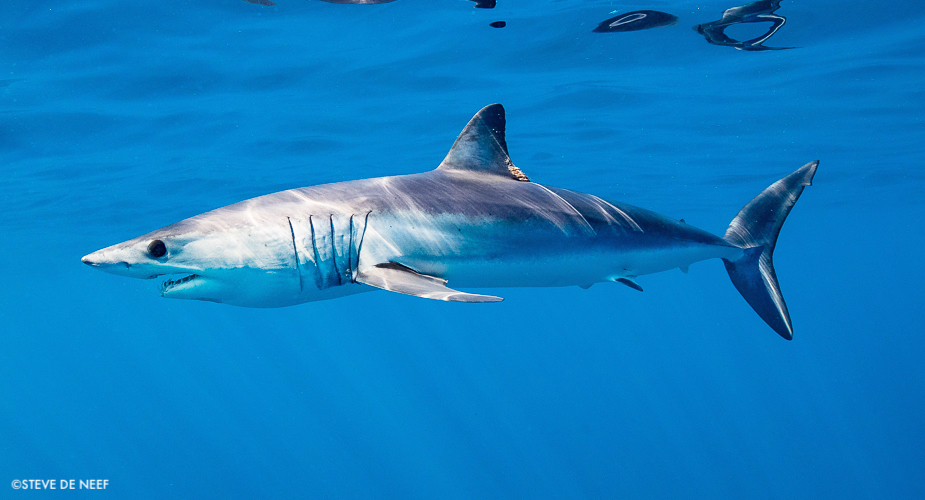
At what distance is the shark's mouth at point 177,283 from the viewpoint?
311cm

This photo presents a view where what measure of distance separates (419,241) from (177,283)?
1468 mm

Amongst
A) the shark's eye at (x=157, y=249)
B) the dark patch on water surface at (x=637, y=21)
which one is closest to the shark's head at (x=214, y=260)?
the shark's eye at (x=157, y=249)

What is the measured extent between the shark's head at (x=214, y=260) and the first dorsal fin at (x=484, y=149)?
6.41ft

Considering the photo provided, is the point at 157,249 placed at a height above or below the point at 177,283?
above

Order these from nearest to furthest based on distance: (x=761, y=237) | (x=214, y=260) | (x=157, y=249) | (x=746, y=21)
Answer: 1. (x=157, y=249)
2. (x=214, y=260)
3. (x=761, y=237)
4. (x=746, y=21)

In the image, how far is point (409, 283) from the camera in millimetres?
3170

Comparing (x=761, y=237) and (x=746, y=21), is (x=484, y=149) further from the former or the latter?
(x=746, y=21)

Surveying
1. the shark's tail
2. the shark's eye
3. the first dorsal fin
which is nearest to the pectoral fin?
the shark's eye

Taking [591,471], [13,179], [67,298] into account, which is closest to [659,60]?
[13,179]

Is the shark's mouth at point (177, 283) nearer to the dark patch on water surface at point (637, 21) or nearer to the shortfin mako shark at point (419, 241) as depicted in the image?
the shortfin mako shark at point (419, 241)

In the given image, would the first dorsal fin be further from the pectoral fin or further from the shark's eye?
the shark's eye

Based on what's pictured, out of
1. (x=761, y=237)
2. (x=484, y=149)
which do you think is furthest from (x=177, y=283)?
(x=761, y=237)

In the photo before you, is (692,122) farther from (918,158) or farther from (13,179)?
(13,179)

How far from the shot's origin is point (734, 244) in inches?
232
